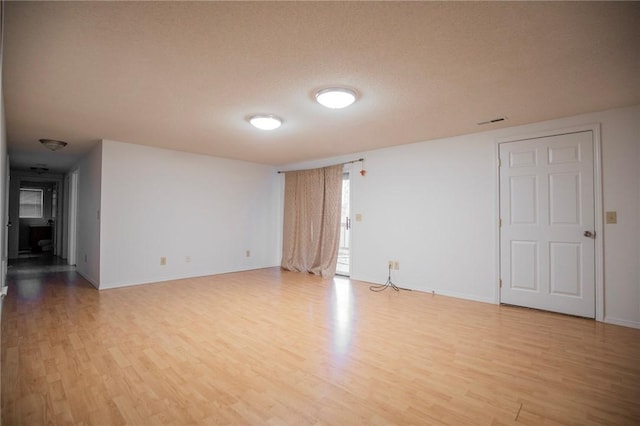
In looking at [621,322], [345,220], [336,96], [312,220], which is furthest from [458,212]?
[312,220]

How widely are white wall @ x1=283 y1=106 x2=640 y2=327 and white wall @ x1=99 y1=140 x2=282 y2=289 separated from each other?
6.92ft

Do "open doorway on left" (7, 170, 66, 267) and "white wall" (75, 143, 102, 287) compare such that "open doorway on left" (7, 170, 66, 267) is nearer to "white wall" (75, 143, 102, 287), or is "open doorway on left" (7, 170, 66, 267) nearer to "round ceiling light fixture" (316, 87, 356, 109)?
"white wall" (75, 143, 102, 287)

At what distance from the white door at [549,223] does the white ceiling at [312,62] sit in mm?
453

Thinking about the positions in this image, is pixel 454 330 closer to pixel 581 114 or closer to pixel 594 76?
pixel 594 76

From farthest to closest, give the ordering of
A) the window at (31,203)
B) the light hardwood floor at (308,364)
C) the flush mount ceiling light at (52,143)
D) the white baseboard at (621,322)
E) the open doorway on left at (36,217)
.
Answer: the window at (31,203)
the open doorway on left at (36,217)
the flush mount ceiling light at (52,143)
the white baseboard at (621,322)
the light hardwood floor at (308,364)

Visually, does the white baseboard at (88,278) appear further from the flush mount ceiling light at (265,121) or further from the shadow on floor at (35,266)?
the flush mount ceiling light at (265,121)

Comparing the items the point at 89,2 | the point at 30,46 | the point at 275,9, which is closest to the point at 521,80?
the point at 275,9

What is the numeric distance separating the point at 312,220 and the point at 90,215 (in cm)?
388

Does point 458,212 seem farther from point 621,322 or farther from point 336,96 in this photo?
point 336,96

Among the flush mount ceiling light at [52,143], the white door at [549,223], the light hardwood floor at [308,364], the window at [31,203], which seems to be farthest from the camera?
the window at [31,203]

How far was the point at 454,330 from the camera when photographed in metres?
2.97

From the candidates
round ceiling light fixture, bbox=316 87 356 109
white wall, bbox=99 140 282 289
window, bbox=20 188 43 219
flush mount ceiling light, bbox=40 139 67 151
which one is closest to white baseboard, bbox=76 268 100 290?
white wall, bbox=99 140 282 289

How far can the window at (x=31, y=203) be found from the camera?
357 inches

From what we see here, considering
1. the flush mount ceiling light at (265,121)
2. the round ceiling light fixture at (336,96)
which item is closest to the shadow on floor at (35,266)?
the flush mount ceiling light at (265,121)
